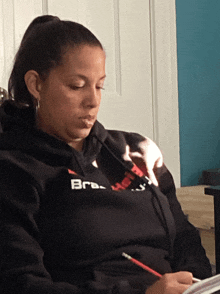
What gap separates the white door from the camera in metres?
1.81

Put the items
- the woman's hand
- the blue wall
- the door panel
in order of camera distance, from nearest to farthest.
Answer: the woman's hand, the door panel, the blue wall

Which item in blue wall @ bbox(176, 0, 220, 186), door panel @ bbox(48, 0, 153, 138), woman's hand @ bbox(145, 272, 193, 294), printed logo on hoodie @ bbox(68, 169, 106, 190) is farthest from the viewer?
blue wall @ bbox(176, 0, 220, 186)

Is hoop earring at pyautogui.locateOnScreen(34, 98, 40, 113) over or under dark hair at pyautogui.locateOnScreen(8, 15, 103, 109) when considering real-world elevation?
under

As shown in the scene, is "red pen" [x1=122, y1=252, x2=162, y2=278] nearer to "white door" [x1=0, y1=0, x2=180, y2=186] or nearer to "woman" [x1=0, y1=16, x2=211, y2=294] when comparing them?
"woman" [x1=0, y1=16, x2=211, y2=294]

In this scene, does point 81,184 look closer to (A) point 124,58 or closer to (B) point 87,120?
(B) point 87,120

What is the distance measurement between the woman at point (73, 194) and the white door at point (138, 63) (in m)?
0.85

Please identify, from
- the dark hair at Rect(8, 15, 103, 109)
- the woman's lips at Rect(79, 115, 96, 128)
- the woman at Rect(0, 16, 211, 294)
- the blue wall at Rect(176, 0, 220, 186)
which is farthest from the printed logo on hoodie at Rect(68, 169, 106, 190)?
the blue wall at Rect(176, 0, 220, 186)

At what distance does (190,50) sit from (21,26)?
86 cm

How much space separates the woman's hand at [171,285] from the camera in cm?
69

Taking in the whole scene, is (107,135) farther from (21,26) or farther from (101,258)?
(21,26)

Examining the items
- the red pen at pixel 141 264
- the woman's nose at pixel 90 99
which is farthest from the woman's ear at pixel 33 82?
the red pen at pixel 141 264

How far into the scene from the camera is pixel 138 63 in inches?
76.0

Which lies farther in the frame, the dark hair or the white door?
the white door

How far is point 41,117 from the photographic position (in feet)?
2.97
